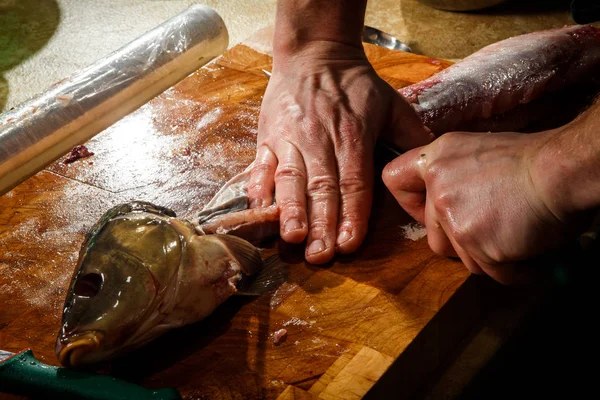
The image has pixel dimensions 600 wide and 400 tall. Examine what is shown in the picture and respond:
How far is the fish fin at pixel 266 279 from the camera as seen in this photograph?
1.93 m

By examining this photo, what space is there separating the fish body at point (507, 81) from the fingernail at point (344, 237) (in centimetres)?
67

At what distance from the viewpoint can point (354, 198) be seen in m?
2.15

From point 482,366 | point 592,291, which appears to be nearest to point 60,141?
point 482,366

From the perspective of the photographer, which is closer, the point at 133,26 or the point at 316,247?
the point at 316,247

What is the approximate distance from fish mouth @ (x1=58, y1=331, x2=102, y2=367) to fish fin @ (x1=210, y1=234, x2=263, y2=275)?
1.47 feet

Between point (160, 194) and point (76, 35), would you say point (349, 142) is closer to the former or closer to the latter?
point (160, 194)

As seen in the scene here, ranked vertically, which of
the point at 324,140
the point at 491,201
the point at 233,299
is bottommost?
the point at 233,299

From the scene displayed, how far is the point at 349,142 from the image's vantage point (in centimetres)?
225

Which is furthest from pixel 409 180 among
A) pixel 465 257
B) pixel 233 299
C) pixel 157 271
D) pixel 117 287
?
pixel 117 287

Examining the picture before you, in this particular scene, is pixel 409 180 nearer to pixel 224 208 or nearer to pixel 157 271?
pixel 224 208

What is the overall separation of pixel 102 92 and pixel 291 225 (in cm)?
140

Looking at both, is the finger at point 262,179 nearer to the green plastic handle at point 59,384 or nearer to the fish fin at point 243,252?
the fish fin at point 243,252

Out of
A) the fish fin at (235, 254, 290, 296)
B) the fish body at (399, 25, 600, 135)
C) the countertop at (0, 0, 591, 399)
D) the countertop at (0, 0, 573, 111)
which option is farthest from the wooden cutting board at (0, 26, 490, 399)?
the countertop at (0, 0, 573, 111)

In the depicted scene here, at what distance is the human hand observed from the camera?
5.42 feet
